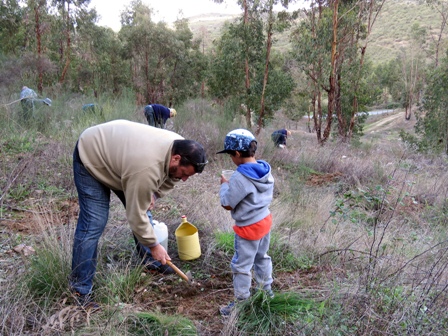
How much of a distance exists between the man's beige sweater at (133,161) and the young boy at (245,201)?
0.40 meters

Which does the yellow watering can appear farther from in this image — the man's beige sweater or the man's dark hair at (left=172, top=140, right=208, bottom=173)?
the man's dark hair at (left=172, top=140, right=208, bottom=173)

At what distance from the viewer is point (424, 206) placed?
5570 mm

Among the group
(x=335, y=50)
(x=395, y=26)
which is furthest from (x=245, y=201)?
Result: (x=395, y=26)

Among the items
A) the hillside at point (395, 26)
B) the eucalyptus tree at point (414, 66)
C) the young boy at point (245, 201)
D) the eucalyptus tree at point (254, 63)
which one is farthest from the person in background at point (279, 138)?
the hillside at point (395, 26)

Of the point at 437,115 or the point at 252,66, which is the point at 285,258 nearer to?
the point at 252,66

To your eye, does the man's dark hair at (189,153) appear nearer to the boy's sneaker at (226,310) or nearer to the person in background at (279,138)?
the boy's sneaker at (226,310)

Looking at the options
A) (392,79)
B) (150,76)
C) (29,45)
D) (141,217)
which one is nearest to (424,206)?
(141,217)

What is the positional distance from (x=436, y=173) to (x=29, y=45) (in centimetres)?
1719

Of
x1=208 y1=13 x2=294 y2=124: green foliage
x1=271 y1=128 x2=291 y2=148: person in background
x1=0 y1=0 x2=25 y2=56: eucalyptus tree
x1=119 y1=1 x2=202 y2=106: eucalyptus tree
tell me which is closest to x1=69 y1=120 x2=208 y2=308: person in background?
x1=271 y1=128 x2=291 y2=148: person in background

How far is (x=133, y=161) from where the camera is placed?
6.57ft

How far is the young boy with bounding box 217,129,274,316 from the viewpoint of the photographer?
2199 millimetres

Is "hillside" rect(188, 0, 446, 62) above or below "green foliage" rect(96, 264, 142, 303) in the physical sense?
above

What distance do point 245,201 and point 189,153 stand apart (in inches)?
20.4

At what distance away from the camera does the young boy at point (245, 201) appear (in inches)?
86.6
